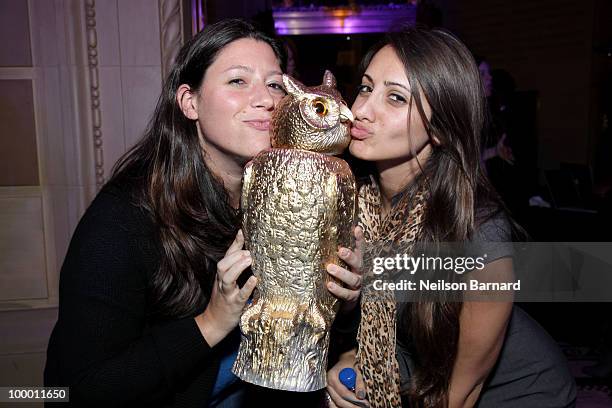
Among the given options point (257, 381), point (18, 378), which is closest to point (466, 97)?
point (257, 381)

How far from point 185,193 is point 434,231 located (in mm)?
764

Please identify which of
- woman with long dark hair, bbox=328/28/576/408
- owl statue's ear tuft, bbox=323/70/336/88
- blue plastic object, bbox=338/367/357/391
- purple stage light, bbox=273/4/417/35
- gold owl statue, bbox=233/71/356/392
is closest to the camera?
gold owl statue, bbox=233/71/356/392

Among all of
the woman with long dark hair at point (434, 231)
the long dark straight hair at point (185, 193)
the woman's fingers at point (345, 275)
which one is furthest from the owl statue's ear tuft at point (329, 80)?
the woman's fingers at point (345, 275)

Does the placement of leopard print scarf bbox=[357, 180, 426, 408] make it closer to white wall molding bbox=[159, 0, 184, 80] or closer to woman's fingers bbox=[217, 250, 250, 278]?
woman's fingers bbox=[217, 250, 250, 278]

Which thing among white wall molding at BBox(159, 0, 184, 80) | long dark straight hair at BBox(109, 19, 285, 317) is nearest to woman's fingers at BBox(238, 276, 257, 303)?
long dark straight hair at BBox(109, 19, 285, 317)

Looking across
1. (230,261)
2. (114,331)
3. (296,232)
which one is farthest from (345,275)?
(114,331)

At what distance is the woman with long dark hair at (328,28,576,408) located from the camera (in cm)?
148

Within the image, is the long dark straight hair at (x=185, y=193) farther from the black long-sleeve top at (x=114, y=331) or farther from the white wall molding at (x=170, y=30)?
the white wall molding at (x=170, y=30)

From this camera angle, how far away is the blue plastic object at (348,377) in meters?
1.59

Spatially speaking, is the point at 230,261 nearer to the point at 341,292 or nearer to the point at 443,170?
the point at 341,292

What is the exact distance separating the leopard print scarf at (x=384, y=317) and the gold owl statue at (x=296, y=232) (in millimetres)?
333

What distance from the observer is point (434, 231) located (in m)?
1.52

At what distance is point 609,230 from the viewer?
325 centimetres

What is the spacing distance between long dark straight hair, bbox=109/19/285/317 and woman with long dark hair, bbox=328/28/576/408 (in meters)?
0.41
